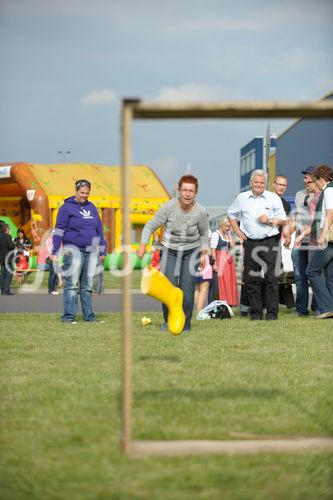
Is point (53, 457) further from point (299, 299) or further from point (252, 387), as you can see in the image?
point (299, 299)

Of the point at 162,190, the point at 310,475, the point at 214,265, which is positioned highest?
the point at 162,190

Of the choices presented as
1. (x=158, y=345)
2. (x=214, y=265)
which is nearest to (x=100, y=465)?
(x=158, y=345)

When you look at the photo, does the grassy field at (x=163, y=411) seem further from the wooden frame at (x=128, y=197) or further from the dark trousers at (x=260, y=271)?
the dark trousers at (x=260, y=271)

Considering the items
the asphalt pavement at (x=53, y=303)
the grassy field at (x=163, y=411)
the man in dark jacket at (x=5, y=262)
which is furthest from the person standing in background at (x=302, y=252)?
the man in dark jacket at (x=5, y=262)

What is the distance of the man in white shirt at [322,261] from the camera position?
39.1 feet

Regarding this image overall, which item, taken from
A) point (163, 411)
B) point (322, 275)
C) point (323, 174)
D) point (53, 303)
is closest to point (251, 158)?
point (53, 303)

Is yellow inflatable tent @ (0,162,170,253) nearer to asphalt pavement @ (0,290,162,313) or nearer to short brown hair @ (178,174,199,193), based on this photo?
asphalt pavement @ (0,290,162,313)

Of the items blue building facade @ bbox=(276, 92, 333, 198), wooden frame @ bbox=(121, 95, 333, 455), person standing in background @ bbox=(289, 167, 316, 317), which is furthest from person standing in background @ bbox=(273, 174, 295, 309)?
blue building facade @ bbox=(276, 92, 333, 198)

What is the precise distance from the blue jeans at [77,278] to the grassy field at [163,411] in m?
1.85

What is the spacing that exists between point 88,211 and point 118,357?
4.18m

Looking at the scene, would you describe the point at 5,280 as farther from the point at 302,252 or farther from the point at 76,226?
the point at 302,252

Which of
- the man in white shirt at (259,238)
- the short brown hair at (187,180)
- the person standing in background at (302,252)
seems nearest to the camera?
the short brown hair at (187,180)

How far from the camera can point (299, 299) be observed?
13.0m

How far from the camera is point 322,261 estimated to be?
39.8ft
